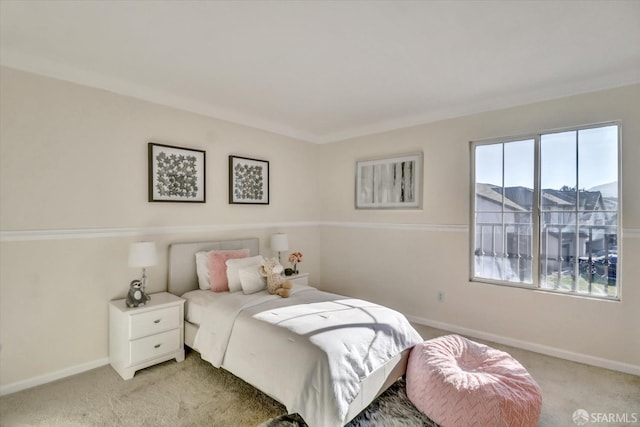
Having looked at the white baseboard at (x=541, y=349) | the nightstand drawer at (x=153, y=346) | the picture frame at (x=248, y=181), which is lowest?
the white baseboard at (x=541, y=349)

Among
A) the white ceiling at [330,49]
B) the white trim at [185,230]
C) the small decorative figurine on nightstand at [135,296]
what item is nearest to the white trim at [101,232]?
the white trim at [185,230]

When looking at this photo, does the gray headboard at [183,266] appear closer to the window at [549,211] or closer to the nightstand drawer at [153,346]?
the nightstand drawer at [153,346]

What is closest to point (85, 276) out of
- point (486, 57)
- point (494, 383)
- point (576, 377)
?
point (494, 383)

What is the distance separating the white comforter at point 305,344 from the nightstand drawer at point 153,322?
0.96ft

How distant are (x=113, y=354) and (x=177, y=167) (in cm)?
185

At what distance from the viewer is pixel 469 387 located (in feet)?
6.48

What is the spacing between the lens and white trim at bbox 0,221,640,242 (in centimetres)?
252

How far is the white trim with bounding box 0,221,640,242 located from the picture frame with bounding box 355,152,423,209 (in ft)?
0.91

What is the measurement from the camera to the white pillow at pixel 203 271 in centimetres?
333

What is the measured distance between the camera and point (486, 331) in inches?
137

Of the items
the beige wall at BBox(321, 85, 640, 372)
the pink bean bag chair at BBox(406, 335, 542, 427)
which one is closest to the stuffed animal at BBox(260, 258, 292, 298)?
the pink bean bag chair at BBox(406, 335, 542, 427)

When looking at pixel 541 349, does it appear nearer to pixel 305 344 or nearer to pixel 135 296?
pixel 305 344

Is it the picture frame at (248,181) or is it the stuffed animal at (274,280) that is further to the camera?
the picture frame at (248,181)

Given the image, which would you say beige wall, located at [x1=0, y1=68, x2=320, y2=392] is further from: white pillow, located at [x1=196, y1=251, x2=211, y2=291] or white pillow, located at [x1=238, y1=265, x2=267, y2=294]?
white pillow, located at [x1=238, y1=265, x2=267, y2=294]
